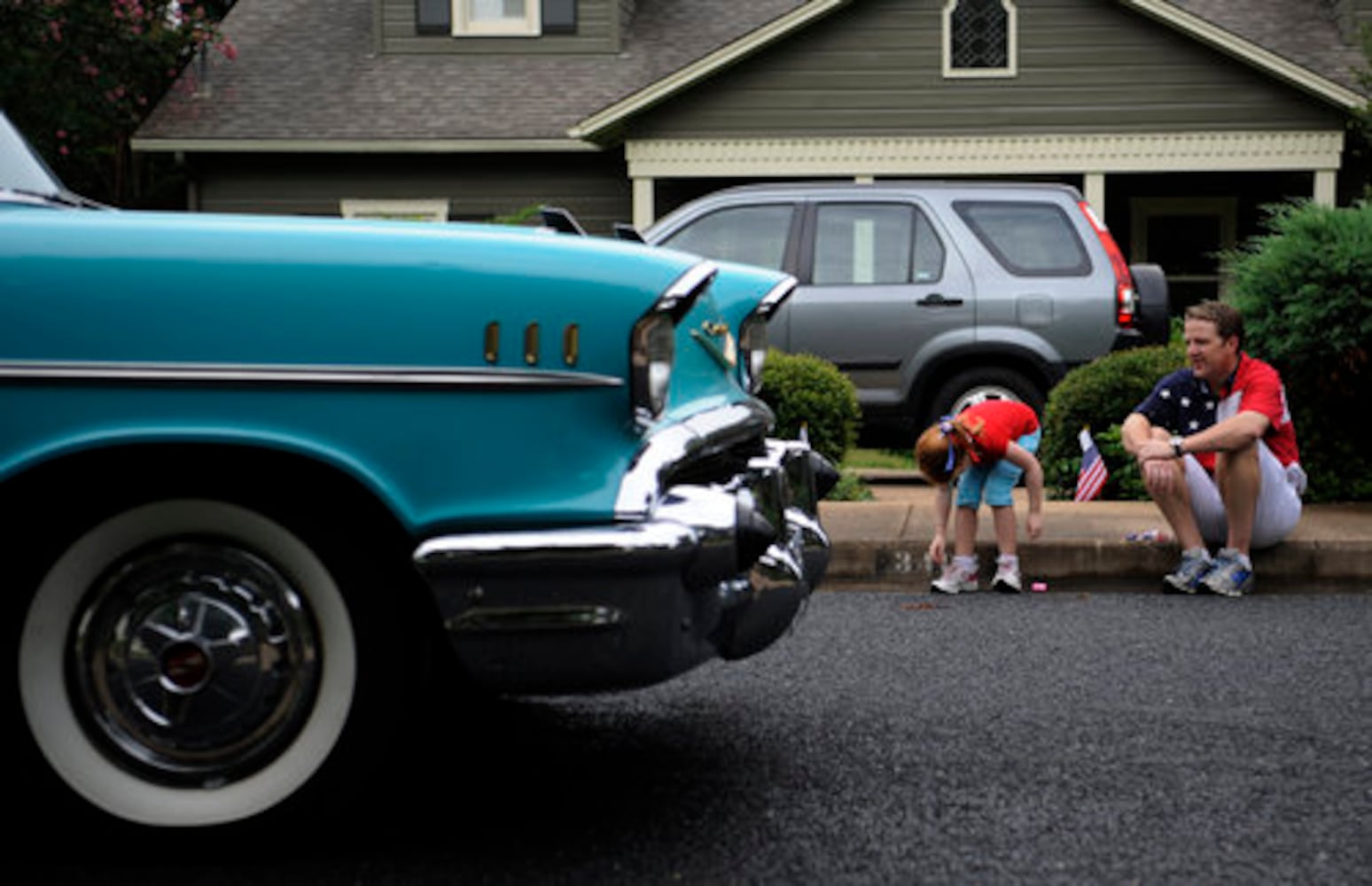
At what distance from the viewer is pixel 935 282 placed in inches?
435

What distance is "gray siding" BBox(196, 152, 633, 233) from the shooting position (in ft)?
65.6

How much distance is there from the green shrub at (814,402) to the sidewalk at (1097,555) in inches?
58.2

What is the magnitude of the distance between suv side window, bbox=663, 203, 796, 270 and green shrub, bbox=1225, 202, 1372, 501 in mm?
3058

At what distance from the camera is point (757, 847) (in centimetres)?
354

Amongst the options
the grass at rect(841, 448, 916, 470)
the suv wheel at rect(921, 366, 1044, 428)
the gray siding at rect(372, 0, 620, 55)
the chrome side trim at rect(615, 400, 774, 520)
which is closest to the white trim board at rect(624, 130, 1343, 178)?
the gray siding at rect(372, 0, 620, 55)

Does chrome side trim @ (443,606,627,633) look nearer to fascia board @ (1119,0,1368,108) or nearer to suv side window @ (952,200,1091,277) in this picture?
suv side window @ (952,200,1091,277)

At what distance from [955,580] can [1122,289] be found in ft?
13.2

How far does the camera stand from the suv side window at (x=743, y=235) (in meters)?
11.2

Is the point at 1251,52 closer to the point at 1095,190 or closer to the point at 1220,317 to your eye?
the point at 1095,190

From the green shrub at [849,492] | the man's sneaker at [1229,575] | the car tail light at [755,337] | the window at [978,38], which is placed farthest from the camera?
the window at [978,38]

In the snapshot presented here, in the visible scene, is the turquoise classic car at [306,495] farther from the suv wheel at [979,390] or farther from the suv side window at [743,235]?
the suv side window at [743,235]

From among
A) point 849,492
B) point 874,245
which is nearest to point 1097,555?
point 849,492

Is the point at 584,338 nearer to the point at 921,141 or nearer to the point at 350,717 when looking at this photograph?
the point at 350,717

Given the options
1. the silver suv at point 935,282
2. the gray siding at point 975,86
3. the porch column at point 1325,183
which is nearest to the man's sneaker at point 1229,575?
the silver suv at point 935,282
